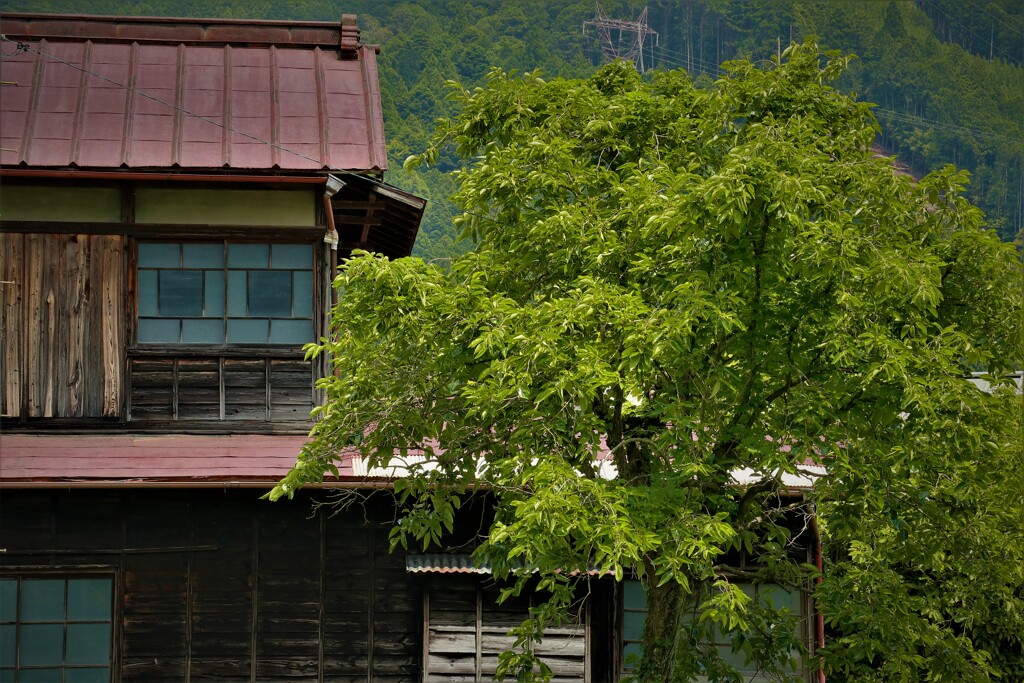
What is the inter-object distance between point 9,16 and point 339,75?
4202mm

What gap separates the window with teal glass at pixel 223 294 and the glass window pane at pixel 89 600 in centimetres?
279

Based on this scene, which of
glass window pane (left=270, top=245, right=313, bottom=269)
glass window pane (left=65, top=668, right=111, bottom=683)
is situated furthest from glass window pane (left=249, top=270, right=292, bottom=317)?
glass window pane (left=65, top=668, right=111, bottom=683)

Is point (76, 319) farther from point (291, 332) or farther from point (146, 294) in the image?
point (291, 332)

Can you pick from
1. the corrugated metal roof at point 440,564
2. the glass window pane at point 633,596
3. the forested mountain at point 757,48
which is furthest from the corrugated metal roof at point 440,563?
the forested mountain at point 757,48

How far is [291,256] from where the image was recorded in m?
13.4

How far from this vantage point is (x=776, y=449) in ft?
28.7

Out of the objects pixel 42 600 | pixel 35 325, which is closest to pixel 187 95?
pixel 35 325

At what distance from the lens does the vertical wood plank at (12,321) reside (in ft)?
41.9

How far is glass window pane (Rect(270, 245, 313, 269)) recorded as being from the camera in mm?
13359

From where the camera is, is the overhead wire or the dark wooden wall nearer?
the dark wooden wall

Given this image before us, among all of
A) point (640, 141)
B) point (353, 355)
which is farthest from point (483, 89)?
point (353, 355)

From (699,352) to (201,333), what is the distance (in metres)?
6.94

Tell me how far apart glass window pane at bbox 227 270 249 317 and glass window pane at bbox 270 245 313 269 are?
40cm

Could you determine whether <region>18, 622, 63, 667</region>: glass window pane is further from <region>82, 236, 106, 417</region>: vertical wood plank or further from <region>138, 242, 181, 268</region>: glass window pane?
<region>138, 242, 181, 268</region>: glass window pane
